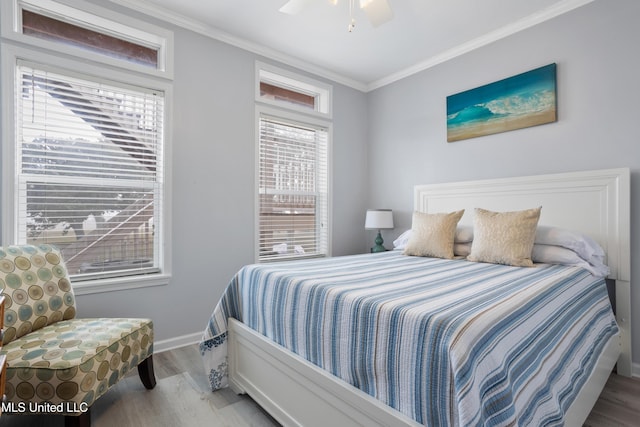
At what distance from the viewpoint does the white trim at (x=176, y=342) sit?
102 inches

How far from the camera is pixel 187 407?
6.03ft

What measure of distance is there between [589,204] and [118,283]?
3497mm

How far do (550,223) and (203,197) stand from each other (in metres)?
2.84

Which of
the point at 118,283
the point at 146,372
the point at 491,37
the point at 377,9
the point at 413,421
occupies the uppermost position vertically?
the point at 491,37

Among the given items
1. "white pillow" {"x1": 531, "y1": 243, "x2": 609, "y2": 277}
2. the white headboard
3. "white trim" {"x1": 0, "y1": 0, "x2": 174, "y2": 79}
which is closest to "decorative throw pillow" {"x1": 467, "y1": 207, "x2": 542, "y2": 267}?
"white pillow" {"x1": 531, "y1": 243, "x2": 609, "y2": 277}

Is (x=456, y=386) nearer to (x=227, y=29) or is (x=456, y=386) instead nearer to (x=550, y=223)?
(x=550, y=223)

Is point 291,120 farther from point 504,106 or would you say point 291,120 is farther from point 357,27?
point 504,106

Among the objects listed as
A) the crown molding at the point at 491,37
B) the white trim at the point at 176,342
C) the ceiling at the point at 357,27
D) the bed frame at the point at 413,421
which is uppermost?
the ceiling at the point at 357,27

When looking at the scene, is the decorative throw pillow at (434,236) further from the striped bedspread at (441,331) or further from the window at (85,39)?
the window at (85,39)

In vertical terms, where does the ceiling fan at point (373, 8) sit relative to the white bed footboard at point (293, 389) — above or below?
above

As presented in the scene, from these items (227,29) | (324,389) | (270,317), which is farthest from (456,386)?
(227,29)

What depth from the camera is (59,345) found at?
155 cm

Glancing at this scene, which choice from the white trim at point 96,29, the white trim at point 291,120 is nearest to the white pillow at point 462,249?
the white trim at point 291,120

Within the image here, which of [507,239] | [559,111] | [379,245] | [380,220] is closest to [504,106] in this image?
[559,111]
